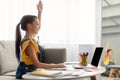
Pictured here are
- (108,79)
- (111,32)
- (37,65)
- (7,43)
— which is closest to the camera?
(37,65)

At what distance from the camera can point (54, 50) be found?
3.24 meters

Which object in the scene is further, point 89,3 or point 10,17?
point 89,3

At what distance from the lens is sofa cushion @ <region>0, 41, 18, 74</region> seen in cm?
286

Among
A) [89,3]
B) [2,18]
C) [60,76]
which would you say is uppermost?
[89,3]

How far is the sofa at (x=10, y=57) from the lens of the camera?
9.36 ft

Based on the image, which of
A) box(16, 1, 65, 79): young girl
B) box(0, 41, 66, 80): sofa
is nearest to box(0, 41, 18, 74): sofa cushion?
box(0, 41, 66, 80): sofa

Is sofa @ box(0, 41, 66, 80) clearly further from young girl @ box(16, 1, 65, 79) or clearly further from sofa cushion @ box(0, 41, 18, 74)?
young girl @ box(16, 1, 65, 79)

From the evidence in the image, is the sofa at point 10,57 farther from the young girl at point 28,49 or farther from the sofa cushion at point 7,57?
the young girl at point 28,49

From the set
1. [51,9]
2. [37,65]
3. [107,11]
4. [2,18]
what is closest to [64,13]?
[51,9]

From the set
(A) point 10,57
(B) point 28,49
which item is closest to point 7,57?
(A) point 10,57

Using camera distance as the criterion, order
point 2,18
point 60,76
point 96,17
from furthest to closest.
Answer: point 96,17 < point 2,18 < point 60,76

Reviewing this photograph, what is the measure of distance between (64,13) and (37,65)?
2511 mm

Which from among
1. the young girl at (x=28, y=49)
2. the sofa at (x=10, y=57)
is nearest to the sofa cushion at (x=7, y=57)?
the sofa at (x=10, y=57)

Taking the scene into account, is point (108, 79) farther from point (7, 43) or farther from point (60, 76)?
point (60, 76)
